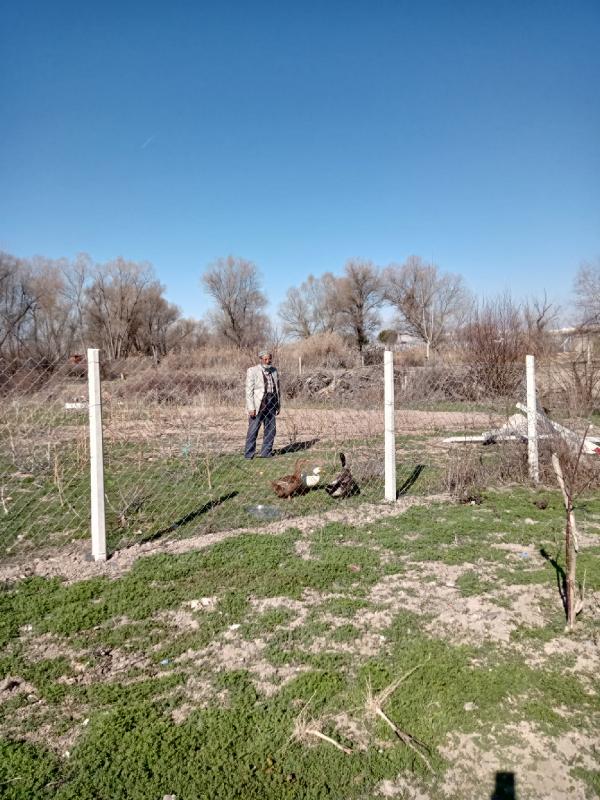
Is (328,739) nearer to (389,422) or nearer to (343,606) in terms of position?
(343,606)

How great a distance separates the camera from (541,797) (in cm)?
176

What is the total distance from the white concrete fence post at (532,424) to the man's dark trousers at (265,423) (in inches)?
135

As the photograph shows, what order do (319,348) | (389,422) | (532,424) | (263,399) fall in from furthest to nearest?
(319,348) < (263,399) < (532,424) < (389,422)

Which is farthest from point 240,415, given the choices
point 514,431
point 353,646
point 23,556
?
point 353,646

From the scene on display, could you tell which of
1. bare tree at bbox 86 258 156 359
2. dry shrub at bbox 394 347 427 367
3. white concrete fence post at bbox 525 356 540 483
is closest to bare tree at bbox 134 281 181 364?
bare tree at bbox 86 258 156 359

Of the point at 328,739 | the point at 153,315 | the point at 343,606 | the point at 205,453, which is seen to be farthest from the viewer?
the point at 153,315

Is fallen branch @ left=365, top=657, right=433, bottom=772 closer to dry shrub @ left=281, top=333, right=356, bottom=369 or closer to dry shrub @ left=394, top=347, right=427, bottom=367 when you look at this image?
dry shrub @ left=394, top=347, right=427, bottom=367

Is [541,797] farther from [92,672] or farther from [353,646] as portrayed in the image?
[92,672]

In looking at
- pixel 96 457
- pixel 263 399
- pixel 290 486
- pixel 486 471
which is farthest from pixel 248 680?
pixel 263 399

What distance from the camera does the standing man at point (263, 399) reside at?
7.36 meters

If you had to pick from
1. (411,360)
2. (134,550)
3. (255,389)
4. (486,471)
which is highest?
(411,360)

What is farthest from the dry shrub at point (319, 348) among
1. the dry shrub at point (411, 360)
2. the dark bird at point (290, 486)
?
the dark bird at point (290, 486)

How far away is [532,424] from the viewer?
597 cm

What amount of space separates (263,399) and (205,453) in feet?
4.31
